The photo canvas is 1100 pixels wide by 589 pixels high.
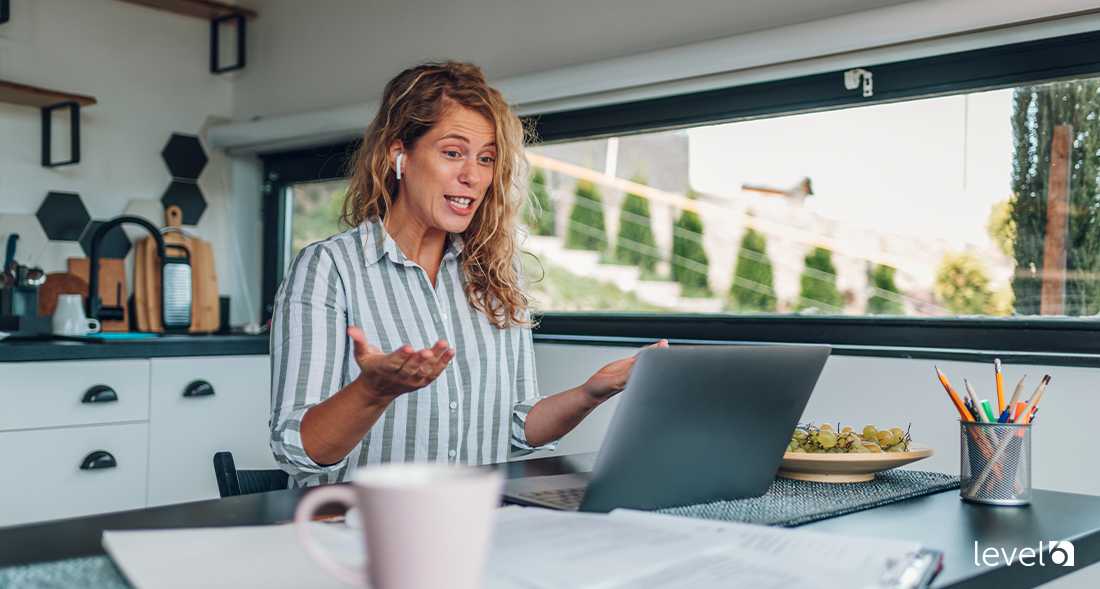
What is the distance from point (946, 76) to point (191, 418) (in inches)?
86.8

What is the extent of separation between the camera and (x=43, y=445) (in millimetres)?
2209

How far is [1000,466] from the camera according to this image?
944mm

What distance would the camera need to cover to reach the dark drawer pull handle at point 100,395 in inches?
89.8

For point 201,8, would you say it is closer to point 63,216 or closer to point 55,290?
point 63,216

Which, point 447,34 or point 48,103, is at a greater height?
point 447,34

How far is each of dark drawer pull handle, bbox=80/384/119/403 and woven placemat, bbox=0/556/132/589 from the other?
1.87 meters

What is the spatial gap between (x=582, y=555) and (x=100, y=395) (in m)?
2.10

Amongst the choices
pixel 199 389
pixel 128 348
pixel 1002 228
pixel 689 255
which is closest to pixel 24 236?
pixel 128 348

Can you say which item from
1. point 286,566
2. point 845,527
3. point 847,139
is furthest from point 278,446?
point 847,139

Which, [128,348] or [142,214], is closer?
[128,348]

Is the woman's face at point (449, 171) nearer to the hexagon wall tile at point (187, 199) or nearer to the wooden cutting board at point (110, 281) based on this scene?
the wooden cutting board at point (110, 281)

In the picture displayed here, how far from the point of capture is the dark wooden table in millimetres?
677

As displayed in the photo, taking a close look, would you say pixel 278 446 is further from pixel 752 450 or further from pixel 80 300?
pixel 80 300

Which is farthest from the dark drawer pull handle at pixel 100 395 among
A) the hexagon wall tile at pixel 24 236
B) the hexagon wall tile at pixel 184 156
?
the hexagon wall tile at pixel 184 156
